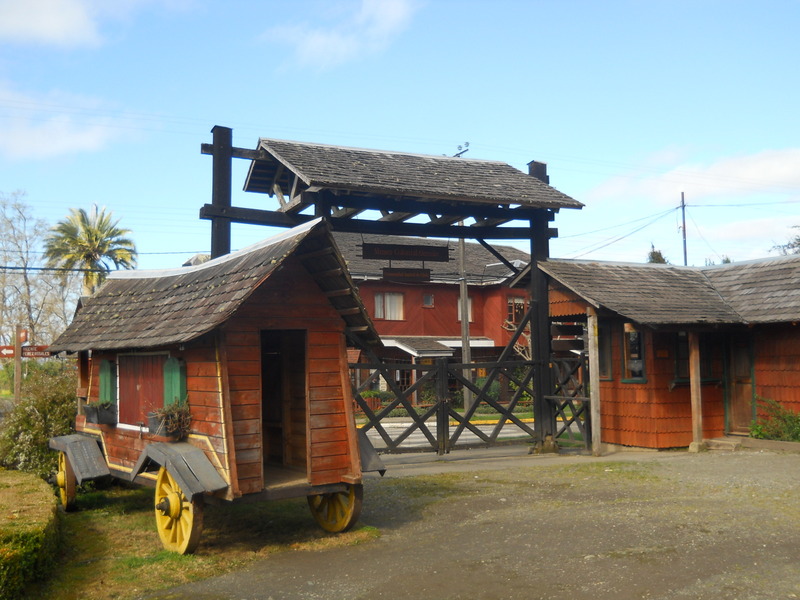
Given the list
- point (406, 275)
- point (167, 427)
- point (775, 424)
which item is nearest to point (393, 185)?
point (406, 275)

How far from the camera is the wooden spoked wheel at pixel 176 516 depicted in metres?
7.99

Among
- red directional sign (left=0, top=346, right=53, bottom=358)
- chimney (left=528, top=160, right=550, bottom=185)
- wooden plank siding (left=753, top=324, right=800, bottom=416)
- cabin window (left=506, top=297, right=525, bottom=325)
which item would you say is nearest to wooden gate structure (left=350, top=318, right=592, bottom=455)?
wooden plank siding (left=753, top=324, right=800, bottom=416)

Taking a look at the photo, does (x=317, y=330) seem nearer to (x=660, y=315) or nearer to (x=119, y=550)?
(x=119, y=550)

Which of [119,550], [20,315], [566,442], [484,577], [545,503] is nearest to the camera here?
[484,577]

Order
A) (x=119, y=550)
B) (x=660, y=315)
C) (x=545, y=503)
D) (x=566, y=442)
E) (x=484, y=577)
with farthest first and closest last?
(x=566, y=442), (x=660, y=315), (x=545, y=503), (x=119, y=550), (x=484, y=577)

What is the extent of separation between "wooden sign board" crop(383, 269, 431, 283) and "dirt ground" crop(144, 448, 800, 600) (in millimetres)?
4915

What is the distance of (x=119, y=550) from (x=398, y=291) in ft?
97.0

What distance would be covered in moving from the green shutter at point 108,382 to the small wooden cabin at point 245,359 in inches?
1.4

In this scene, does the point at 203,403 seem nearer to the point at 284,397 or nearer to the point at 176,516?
the point at 176,516

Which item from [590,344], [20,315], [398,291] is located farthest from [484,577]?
[20,315]

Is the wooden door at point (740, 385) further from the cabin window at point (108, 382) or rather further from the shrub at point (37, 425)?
the shrub at point (37, 425)

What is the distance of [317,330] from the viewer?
9.04 metres

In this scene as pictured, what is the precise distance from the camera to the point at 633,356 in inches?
659

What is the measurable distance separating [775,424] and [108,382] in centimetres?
1279
